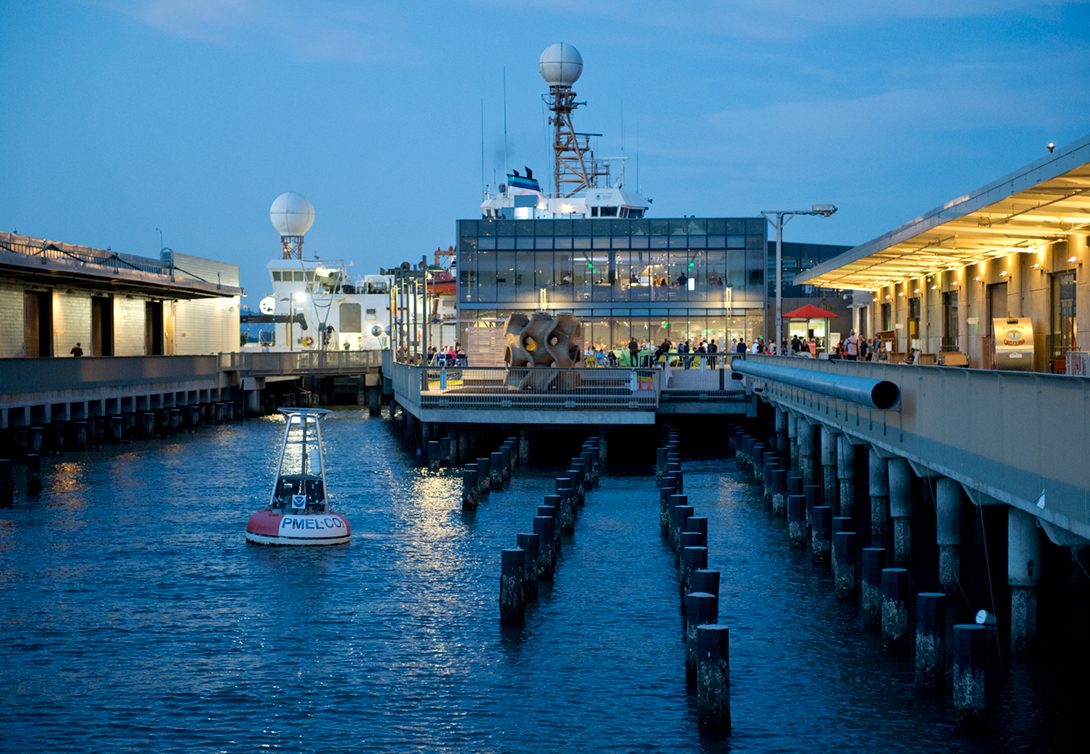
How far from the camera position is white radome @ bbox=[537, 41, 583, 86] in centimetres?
8606

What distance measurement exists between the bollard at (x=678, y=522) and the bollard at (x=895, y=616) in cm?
562

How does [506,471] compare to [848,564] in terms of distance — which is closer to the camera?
[848,564]

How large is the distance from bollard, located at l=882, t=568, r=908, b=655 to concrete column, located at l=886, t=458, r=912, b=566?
4660mm

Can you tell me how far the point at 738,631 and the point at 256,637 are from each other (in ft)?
21.6

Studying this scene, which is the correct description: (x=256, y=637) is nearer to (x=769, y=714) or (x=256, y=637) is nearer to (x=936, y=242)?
(x=769, y=714)

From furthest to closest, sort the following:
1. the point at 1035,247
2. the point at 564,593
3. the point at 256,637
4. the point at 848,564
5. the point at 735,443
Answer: the point at 735,443 < the point at 1035,247 < the point at 564,593 < the point at 848,564 < the point at 256,637

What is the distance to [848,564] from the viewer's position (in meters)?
18.1

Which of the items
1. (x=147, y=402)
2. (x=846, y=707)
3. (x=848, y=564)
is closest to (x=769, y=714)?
(x=846, y=707)

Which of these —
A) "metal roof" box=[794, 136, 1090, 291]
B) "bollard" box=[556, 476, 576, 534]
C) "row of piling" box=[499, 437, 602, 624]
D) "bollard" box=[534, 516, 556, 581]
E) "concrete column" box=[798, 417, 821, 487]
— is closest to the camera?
"row of piling" box=[499, 437, 602, 624]

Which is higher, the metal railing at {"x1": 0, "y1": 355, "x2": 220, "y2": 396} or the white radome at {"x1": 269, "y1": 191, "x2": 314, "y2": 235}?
the white radome at {"x1": 269, "y1": 191, "x2": 314, "y2": 235}

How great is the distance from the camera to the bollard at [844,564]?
1791 cm

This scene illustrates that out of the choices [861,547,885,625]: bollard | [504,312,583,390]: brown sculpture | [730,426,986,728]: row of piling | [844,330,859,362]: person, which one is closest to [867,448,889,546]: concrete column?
[730,426,986,728]: row of piling

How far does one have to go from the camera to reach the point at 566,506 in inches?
970

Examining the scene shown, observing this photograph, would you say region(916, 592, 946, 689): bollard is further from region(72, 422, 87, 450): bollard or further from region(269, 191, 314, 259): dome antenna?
region(269, 191, 314, 259): dome antenna
